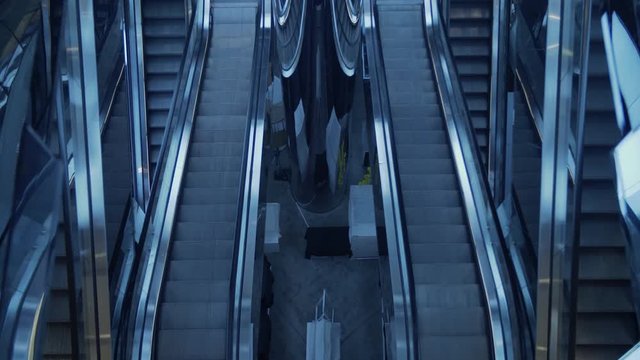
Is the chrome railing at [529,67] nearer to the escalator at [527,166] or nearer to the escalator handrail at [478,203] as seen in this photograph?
the escalator at [527,166]

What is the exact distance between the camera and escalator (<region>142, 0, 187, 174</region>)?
8.84 m

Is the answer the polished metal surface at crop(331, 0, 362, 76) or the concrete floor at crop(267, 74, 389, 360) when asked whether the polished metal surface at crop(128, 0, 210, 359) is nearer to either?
the polished metal surface at crop(331, 0, 362, 76)

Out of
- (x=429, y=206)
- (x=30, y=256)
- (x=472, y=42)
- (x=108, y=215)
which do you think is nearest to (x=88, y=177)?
(x=30, y=256)

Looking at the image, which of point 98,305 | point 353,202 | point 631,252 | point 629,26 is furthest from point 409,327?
point 353,202

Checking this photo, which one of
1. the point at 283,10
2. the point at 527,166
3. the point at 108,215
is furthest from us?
the point at 283,10

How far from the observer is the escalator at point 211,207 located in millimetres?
6656

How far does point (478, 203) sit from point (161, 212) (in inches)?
126

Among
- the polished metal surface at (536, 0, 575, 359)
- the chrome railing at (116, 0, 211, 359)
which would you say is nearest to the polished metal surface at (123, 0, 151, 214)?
the chrome railing at (116, 0, 211, 359)

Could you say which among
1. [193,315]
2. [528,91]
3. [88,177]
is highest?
[528,91]

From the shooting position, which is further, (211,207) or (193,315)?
(211,207)

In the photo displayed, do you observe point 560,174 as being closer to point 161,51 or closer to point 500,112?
point 500,112

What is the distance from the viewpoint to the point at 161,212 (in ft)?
24.1

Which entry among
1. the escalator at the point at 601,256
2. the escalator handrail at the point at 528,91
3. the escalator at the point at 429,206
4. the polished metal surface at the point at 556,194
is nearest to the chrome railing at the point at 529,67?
the escalator handrail at the point at 528,91

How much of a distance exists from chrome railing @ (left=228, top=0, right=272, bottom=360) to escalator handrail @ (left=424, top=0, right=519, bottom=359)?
2.09 metres
